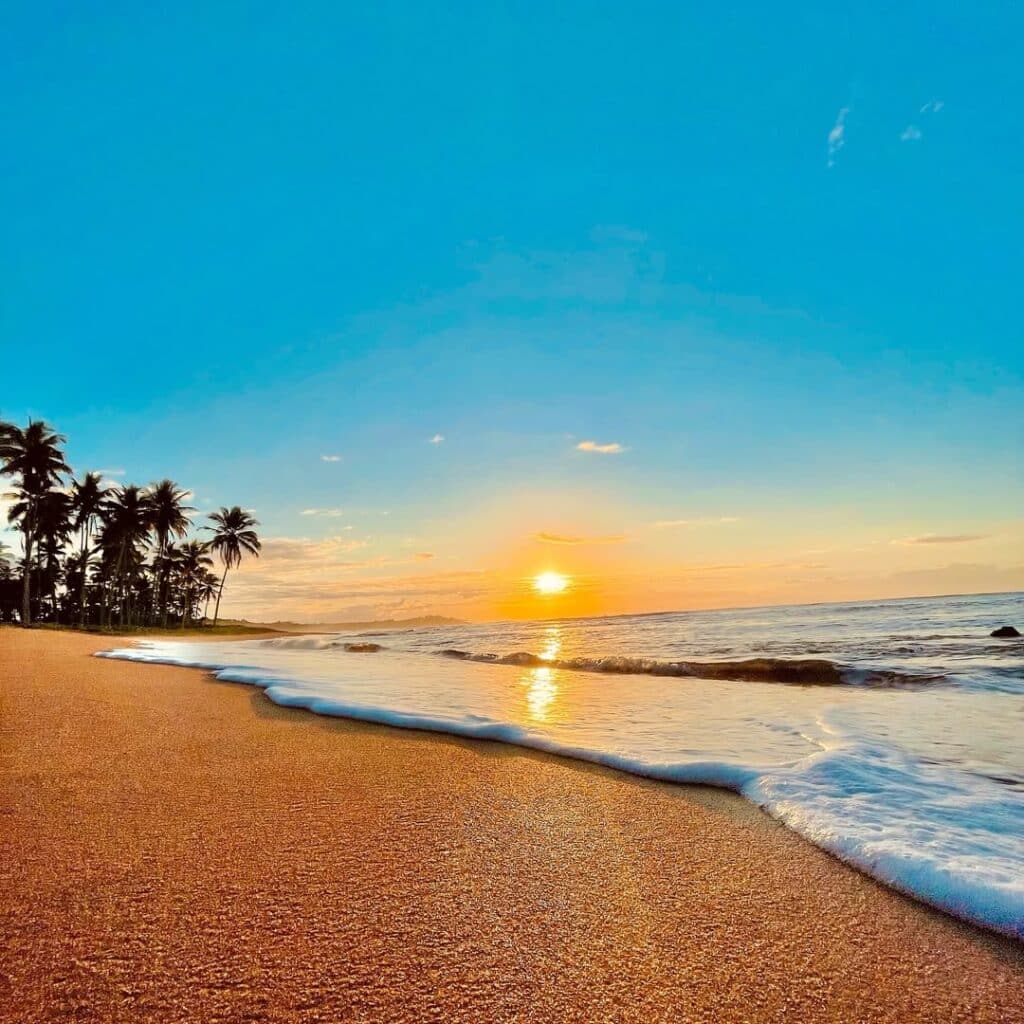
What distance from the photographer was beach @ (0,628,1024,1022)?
1593 mm

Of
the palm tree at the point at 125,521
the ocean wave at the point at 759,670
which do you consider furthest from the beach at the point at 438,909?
the palm tree at the point at 125,521

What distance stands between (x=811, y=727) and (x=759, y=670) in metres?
5.08

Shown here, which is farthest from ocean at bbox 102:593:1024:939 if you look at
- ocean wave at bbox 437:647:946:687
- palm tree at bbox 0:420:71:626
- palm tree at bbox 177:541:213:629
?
palm tree at bbox 177:541:213:629

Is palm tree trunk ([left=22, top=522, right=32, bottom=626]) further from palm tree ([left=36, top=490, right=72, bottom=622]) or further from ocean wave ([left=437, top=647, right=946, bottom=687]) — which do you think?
ocean wave ([left=437, top=647, right=946, bottom=687])

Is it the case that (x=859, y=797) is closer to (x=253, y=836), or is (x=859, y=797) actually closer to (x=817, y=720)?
(x=817, y=720)

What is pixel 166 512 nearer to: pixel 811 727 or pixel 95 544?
pixel 95 544

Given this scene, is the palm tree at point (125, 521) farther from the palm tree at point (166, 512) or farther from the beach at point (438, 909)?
the beach at point (438, 909)

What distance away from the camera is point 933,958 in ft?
6.27

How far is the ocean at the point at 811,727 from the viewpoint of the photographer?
9.09ft

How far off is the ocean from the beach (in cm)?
28

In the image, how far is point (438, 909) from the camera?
6.63 feet

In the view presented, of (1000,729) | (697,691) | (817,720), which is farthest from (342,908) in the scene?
(697,691)

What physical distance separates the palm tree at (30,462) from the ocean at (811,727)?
28553 mm

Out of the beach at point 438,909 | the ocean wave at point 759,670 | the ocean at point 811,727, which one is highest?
the beach at point 438,909
